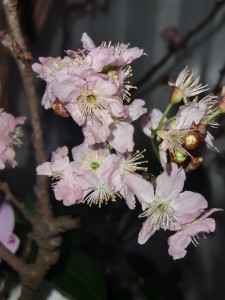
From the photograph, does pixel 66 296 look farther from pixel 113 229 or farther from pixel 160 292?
pixel 113 229

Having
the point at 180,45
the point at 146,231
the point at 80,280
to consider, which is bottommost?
the point at 80,280

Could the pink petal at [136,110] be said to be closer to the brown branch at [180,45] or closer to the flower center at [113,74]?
the flower center at [113,74]

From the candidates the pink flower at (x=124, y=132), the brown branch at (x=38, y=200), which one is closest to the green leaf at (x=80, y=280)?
the brown branch at (x=38, y=200)

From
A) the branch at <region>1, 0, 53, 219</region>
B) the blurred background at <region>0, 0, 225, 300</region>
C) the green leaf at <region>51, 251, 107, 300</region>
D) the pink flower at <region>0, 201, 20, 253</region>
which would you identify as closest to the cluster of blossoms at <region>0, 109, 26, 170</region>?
the branch at <region>1, 0, 53, 219</region>

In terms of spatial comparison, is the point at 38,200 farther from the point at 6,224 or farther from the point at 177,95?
the point at 177,95

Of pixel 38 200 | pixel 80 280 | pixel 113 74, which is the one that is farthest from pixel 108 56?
pixel 80 280
